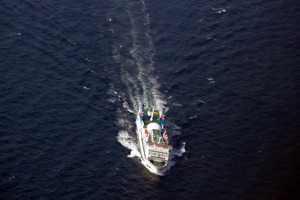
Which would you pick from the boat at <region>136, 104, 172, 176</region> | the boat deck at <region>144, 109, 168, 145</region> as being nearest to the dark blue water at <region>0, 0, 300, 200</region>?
the boat at <region>136, 104, 172, 176</region>

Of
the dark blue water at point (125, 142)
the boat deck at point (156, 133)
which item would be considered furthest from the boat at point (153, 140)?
the dark blue water at point (125, 142)

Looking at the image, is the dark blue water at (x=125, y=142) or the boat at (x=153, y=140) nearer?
the dark blue water at (x=125, y=142)

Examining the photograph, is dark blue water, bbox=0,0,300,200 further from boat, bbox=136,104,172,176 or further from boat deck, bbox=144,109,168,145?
boat deck, bbox=144,109,168,145

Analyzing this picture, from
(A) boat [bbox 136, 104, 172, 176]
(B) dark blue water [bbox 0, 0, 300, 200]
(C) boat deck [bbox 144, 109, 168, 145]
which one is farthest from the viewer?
(C) boat deck [bbox 144, 109, 168, 145]

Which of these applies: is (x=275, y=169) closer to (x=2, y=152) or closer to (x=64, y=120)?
(x=64, y=120)

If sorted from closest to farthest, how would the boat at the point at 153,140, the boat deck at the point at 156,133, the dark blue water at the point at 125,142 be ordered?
the dark blue water at the point at 125,142
the boat at the point at 153,140
the boat deck at the point at 156,133

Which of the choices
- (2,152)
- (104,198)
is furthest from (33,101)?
(104,198)

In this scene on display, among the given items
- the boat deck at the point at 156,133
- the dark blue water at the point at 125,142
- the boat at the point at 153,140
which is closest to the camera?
the dark blue water at the point at 125,142

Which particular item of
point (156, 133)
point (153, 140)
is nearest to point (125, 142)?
point (153, 140)

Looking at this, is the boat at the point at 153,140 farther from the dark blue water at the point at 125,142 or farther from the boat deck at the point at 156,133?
the dark blue water at the point at 125,142
